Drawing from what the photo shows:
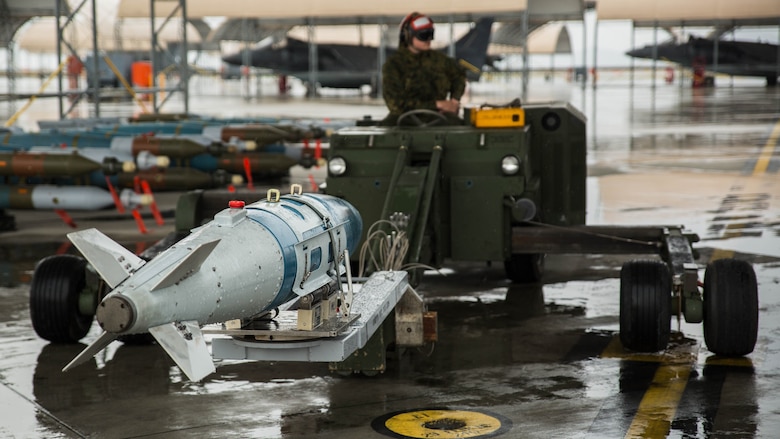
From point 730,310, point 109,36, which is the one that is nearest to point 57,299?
point 730,310

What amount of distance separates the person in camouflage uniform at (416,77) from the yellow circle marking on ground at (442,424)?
4.16 metres

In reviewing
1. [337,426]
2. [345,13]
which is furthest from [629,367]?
[345,13]

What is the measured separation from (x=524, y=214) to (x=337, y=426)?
3.37 metres

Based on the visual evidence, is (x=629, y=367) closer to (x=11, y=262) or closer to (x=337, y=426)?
(x=337, y=426)

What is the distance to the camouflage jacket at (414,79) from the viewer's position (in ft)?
34.1

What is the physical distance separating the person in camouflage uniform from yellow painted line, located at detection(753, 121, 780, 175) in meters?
11.5

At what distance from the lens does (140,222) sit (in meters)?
14.7

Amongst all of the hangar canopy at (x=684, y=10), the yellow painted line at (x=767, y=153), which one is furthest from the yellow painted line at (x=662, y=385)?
the hangar canopy at (x=684, y=10)

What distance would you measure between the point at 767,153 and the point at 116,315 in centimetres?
2133

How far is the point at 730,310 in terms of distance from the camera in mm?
7551

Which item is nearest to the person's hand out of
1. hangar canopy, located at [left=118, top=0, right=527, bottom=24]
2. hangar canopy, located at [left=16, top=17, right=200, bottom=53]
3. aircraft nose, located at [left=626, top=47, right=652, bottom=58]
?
hangar canopy, located at [left=118, top=0, right=527, bottom=24]

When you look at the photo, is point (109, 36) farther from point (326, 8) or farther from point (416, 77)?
point (416, 77)

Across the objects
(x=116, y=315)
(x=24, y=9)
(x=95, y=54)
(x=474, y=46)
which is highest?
(x=24, y=9)

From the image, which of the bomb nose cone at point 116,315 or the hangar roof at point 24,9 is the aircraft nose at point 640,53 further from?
Answer: the bomb nose cone at point 116,315
